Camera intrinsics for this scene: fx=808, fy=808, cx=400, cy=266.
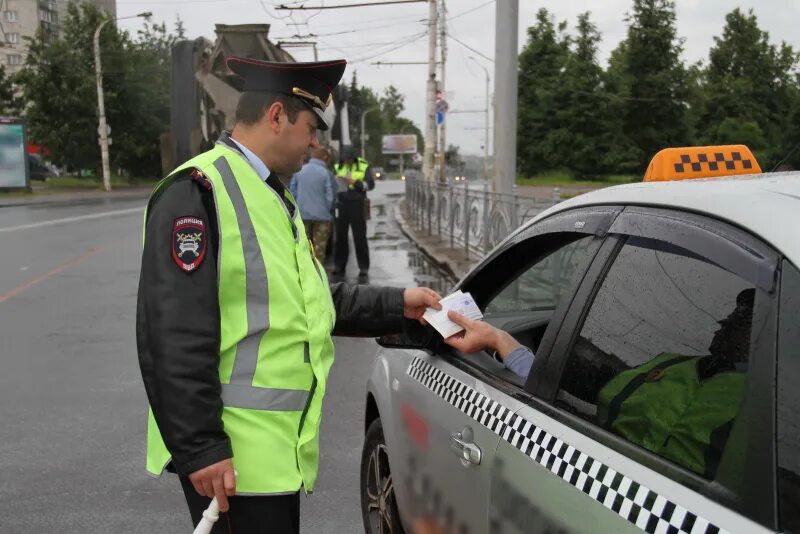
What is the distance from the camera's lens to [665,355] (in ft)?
6.13

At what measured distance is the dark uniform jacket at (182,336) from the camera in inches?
74.9

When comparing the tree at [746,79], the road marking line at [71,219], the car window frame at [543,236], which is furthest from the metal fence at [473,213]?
the tree at [746,79]

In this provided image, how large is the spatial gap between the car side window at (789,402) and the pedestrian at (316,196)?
8933 millimetres

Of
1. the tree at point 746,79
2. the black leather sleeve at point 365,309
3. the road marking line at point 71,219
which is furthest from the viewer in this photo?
the tree at point 746,79

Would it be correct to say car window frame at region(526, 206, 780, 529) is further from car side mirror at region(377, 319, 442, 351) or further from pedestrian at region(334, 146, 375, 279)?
pedestrian at region(334, 146, 375, 279)

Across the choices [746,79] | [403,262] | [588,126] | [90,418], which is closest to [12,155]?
[403,262]

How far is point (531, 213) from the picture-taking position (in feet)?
30.7

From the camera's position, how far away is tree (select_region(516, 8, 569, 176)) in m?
56.8

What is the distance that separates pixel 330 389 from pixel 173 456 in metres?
4.13

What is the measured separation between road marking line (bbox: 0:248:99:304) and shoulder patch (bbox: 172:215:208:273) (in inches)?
338

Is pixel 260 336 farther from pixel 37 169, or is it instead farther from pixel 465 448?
pixel 37 169

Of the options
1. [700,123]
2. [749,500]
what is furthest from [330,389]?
[700,123]

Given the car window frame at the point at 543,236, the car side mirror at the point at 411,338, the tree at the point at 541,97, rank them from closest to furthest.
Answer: the car window frame at the point at 543,236 < the car side mirror at the point at 411,338 < the tree at the point at 541,97

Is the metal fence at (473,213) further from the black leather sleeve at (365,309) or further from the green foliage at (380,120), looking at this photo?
the green foliage at (380,120)
